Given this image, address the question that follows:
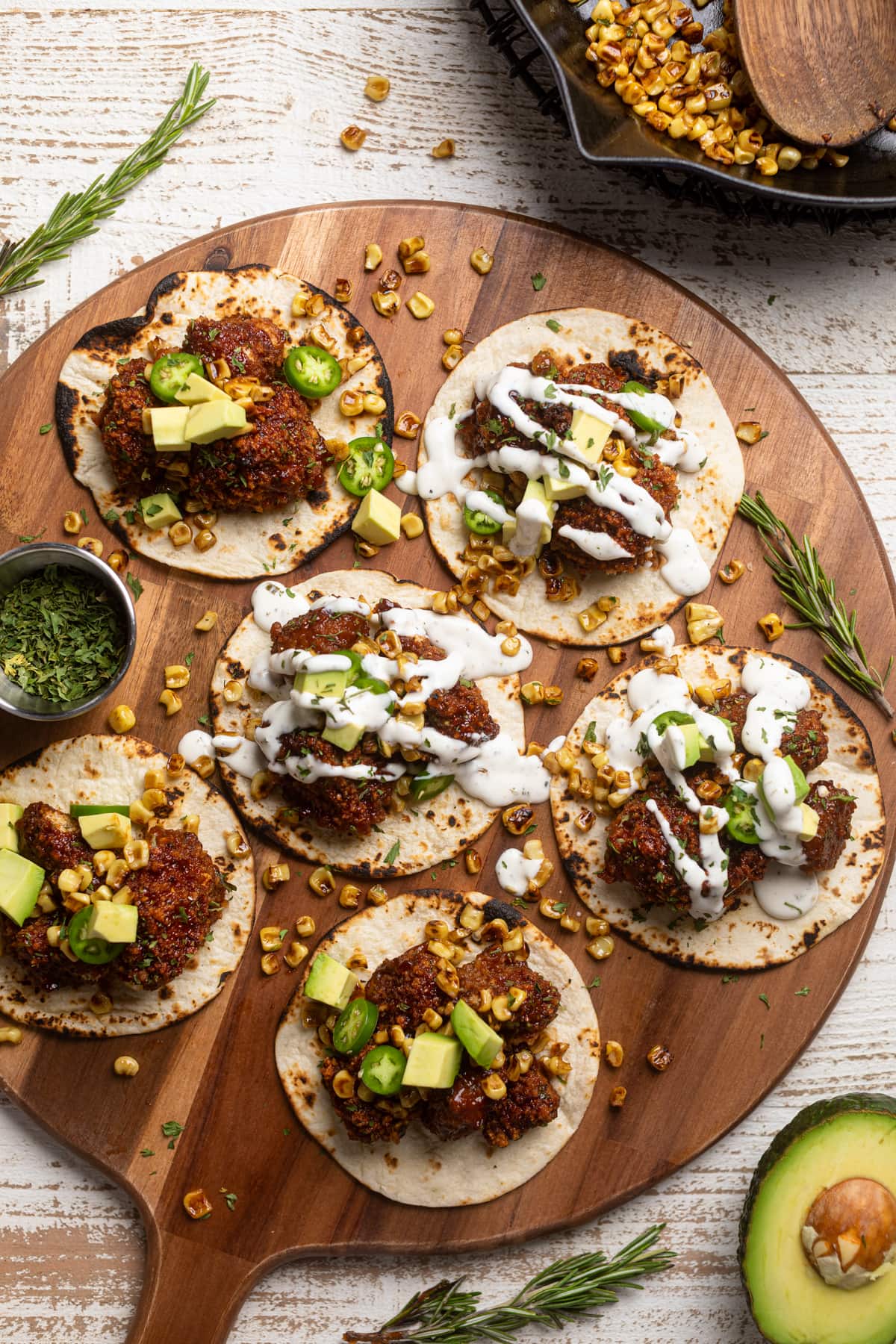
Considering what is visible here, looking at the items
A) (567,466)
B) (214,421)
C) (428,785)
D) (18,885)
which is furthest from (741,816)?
(18,885)

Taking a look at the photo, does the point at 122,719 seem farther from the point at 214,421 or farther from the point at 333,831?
the point at 214,421

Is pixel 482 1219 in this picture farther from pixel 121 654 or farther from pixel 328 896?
pixel 121 654

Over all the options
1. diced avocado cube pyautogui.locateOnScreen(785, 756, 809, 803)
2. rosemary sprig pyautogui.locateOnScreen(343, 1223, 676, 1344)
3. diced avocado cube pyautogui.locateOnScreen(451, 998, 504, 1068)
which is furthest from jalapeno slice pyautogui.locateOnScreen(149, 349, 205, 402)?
rosemary sprig pyautogui.locateOnScreen(343, 1223, 676, 1344)

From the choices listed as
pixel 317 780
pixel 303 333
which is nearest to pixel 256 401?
pixel 303 333

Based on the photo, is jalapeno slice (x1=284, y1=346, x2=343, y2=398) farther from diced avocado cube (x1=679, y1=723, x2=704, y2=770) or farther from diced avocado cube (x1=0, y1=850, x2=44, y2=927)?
diced avocado cube (x1=0, y1=850, x2=44, y2=927)

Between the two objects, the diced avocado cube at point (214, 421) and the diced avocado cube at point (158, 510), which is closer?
the diced avocado cube at point (214, 421)

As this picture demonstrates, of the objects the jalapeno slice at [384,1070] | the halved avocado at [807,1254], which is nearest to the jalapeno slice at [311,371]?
the jalapeno slice at [384,1070]

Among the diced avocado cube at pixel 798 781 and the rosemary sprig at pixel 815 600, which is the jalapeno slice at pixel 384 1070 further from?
the rosemary sprig at pixel 815 600
